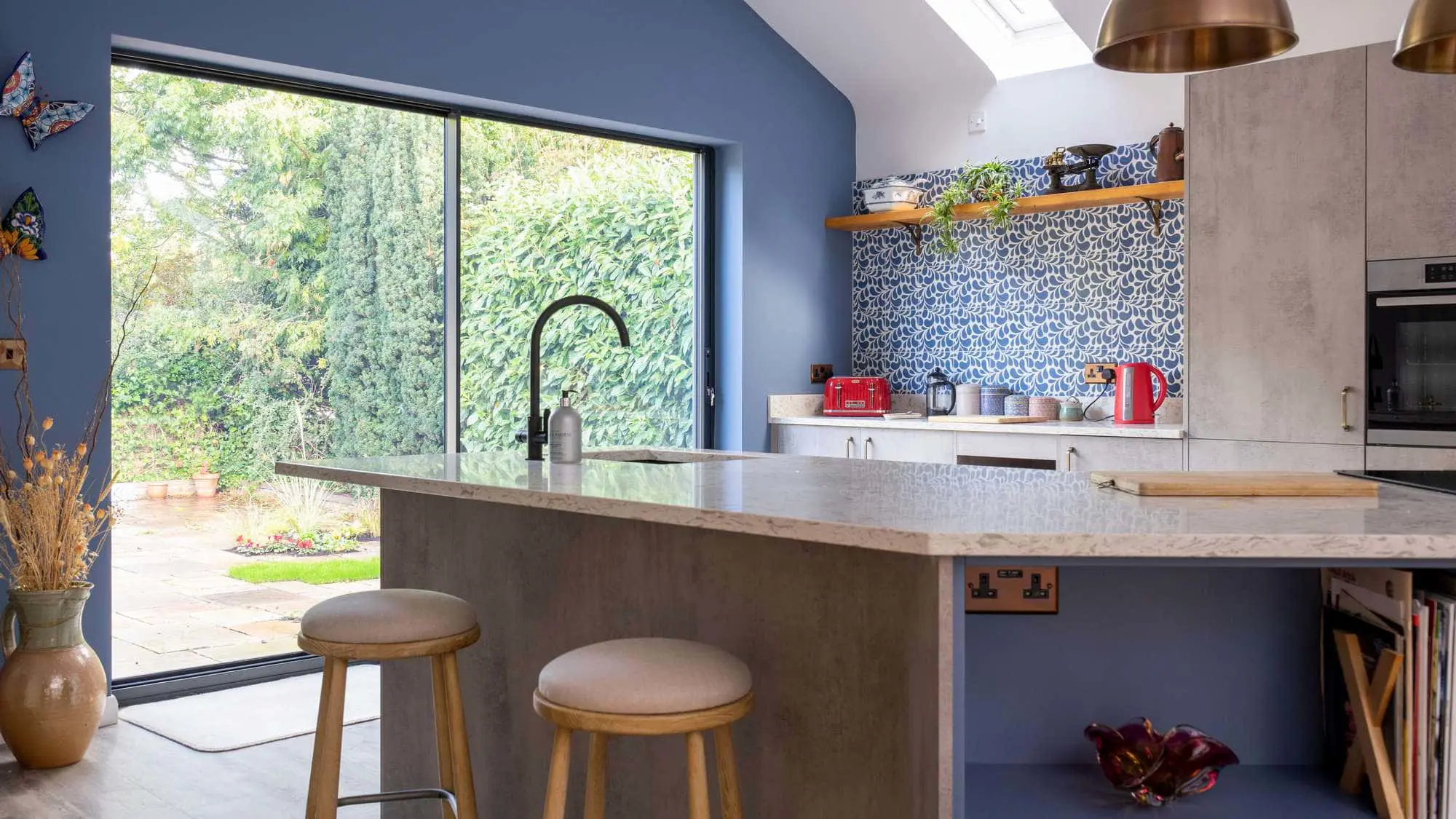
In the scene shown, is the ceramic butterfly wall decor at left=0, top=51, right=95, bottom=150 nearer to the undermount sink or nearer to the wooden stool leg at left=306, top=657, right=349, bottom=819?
the undermount sink

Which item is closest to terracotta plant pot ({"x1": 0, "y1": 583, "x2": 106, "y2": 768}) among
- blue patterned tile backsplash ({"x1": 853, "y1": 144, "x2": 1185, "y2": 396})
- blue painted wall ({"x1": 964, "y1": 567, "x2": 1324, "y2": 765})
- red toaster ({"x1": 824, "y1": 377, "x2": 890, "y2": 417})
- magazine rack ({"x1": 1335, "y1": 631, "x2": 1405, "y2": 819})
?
blue painted wall ({"x1": 964, "y1": 567, "x2": 1324, "y2": 765})

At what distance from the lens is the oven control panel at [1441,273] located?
13.0 ft

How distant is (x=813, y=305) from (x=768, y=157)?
2.43 ft

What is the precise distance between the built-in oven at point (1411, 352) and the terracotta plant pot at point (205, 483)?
3855 millimetres

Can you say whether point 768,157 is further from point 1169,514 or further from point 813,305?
point 1169,514

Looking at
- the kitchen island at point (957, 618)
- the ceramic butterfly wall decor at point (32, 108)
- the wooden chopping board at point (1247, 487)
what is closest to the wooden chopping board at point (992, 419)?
the kitchen island at point (957, 618)

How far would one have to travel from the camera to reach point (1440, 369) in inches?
157

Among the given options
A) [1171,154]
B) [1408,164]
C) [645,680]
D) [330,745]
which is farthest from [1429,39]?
[1171,154]

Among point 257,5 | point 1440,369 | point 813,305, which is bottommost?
point 1440,369

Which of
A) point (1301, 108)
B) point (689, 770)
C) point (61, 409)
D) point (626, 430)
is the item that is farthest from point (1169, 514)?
point (626, 430)

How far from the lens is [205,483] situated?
4.30 meters

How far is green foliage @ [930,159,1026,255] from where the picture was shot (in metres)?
5.39

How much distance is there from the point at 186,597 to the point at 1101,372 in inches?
143

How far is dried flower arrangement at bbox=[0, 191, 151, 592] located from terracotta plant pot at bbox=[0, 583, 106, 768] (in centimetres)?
7
